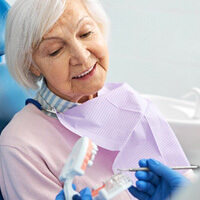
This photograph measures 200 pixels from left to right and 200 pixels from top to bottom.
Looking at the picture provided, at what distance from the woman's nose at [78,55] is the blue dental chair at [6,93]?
0.30m

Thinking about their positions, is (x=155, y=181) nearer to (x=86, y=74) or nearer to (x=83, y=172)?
(x=83, y=172)

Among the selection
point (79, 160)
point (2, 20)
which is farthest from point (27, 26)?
point (79, 160)

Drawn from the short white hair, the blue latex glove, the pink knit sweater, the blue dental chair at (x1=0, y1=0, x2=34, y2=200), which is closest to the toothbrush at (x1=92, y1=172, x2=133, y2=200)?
the blue latex glove

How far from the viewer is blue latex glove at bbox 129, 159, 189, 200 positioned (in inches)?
30.2

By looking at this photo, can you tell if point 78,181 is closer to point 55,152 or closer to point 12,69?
point 55,152

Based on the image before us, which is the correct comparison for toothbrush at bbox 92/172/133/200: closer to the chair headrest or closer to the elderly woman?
the elderly woman

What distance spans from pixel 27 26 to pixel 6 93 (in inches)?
12.0

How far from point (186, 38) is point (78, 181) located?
122 centimetres

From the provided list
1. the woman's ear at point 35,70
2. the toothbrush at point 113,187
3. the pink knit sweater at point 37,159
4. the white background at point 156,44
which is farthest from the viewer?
the white background at point 156,44

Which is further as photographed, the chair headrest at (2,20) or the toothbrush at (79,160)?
the chair headrest at (2,20)

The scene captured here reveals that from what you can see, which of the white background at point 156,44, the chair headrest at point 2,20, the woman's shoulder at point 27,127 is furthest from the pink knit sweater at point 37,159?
the white background at point 156,44

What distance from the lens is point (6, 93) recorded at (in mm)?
1231

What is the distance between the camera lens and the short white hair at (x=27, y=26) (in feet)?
3.29

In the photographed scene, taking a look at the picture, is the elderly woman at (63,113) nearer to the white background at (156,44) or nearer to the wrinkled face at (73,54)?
the wrinkled face at (73,54)
